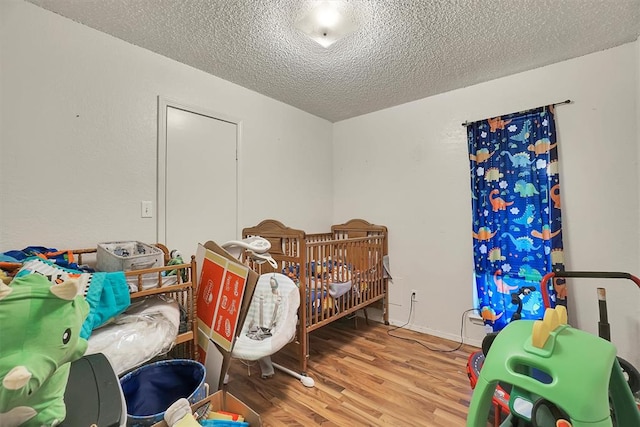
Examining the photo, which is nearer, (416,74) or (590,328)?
(590,328)

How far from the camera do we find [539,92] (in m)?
2.21

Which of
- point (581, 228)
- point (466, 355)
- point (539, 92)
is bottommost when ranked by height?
point (466, 355)

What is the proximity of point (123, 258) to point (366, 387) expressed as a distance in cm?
167

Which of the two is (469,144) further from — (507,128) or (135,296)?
(135,296)

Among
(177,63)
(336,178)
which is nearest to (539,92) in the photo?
(336,178)

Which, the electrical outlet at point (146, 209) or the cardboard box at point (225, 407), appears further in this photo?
the electrical outlet at point (146, 209)

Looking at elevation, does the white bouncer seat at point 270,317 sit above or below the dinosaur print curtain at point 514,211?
below

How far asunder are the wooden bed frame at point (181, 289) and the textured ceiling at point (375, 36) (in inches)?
55.0

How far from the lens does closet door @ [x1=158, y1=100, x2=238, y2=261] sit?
206 cm

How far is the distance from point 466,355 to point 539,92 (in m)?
2.20

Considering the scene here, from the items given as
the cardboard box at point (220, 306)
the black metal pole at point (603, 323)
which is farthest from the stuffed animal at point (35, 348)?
the black metal pole at point (603, 323)

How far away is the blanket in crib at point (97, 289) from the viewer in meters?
1.15

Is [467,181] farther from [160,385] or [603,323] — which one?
[160,385]

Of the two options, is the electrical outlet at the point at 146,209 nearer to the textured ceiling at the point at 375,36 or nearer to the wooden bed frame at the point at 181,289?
the wooden bed frame at the point at 181,289
